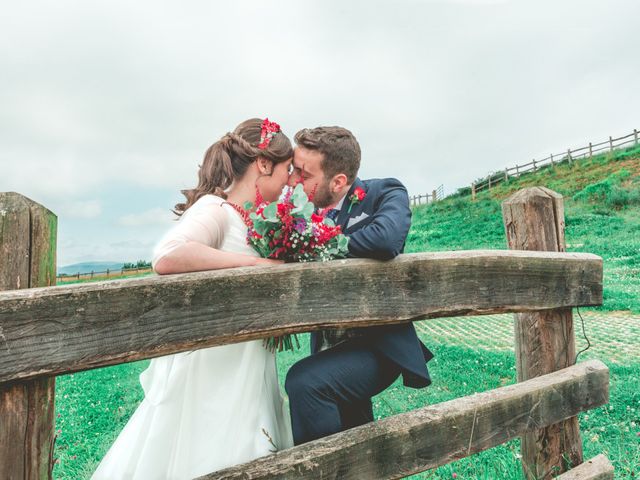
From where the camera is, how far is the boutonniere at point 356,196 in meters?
2.78

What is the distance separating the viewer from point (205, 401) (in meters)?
2.39

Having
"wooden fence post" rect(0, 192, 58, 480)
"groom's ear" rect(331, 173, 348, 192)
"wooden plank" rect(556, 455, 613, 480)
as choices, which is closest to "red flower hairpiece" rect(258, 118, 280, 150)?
"groom's ear" rect(331, 173, 348, 192)

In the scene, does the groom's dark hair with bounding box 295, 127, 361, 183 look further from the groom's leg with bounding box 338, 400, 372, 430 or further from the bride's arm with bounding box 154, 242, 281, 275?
the groom's leg with bounding box 338, 400, 372, 430

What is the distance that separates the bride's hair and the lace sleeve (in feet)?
0.95

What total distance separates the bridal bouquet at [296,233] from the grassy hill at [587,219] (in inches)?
487

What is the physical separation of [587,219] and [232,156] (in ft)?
83.3

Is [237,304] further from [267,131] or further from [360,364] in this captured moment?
[267,131]

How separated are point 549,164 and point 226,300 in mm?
42821

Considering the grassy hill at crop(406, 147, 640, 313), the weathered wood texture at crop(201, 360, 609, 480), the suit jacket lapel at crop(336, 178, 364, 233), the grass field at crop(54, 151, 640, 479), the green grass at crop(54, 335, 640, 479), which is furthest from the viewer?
the grassy hill at crop(406, 147, 640, 313)

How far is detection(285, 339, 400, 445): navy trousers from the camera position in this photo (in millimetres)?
2328

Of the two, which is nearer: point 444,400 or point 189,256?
point 189,256

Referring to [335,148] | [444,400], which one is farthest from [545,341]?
[444,400]

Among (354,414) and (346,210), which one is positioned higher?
(346,210)

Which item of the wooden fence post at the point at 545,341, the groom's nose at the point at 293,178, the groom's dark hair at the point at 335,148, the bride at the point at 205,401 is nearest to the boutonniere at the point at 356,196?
the groom's dark hair at the point at 335,148
